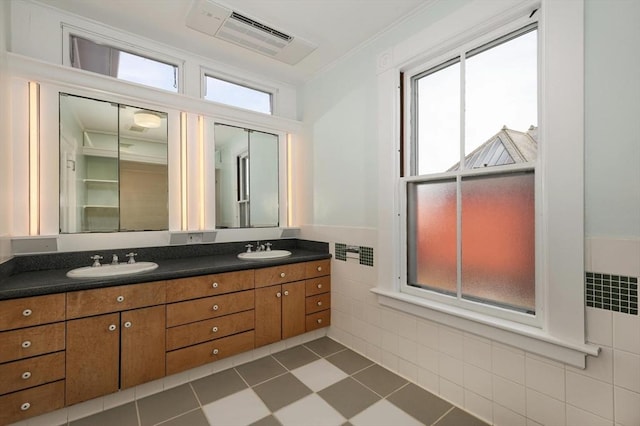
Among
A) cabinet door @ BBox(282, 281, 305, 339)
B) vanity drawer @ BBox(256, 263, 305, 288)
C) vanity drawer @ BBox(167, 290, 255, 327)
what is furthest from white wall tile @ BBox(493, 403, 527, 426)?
vanity drawer @ BBox(167, 290, 255, 327)

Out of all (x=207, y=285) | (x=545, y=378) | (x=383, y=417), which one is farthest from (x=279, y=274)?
(x=545, y=378)

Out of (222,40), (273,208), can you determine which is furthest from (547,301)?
(222,40)

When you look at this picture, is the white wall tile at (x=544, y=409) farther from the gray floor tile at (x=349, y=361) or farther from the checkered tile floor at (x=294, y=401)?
the gray floor tile at (x=349, y=361)

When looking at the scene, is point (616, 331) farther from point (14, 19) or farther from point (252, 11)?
point (14, 19)

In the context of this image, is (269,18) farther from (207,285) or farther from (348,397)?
(348,397)

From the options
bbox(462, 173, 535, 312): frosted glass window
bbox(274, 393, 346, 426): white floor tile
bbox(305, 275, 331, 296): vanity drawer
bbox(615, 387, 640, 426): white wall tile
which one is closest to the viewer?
bbox(615, 387, 640, 426): white wall tile

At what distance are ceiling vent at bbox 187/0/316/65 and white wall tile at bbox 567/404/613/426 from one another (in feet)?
9.97

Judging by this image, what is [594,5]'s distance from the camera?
1396 millimetres

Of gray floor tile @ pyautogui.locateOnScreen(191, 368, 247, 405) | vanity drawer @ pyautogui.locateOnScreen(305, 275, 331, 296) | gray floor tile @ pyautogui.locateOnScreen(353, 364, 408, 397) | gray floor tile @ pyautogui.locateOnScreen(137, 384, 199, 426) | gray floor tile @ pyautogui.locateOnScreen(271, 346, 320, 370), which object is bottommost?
gray floor tile @ pyautogui.locateOnScreen(353, 364, 408, 397)

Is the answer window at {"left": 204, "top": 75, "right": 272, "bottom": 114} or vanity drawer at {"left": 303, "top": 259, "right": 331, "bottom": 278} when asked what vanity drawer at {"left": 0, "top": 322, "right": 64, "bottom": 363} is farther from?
window at {"left": 204, "top": 75, "right": 272, "bottom": 114}

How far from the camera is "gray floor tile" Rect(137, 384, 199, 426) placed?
5.91ft

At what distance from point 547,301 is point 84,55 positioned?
11.9ft

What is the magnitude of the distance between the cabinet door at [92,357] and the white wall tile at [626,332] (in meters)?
2.73

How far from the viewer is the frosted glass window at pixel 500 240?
1669mm
